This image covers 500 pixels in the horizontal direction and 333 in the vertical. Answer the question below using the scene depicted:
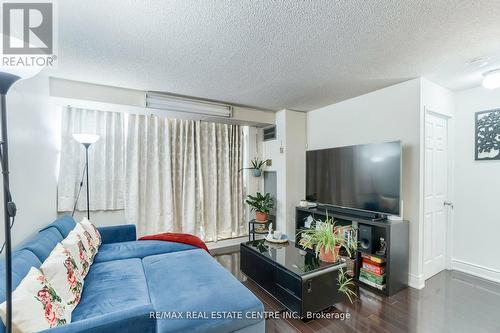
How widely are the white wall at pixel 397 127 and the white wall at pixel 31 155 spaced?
3.54 metres

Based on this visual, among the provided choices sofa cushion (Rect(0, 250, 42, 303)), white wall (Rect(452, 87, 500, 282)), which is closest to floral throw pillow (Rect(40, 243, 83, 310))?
sofa cushion (Rect(0, 250, 42, 303))

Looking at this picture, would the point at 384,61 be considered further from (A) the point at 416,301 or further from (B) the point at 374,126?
(A) the point at 416,301

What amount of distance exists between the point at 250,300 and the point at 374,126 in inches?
101

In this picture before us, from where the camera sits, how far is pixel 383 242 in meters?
2.65

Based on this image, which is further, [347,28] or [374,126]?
[374,126]

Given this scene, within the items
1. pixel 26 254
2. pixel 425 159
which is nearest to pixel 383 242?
pixel 425 159

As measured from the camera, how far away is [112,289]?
1.65m

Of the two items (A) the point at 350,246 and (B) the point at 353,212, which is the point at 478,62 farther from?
(A) the point at 350,246

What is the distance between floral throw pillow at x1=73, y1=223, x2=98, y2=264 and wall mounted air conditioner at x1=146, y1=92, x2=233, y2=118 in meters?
1.65

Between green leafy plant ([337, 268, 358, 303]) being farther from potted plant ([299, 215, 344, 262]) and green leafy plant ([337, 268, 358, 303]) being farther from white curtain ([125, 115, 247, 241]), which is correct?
white curtain ([125, 115, 247, 241])

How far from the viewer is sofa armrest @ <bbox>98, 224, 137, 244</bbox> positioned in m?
2.69

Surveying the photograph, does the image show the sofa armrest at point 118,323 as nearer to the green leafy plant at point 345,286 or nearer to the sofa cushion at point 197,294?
the sofa cushion at point 197,294

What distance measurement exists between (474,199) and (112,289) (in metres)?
3.90

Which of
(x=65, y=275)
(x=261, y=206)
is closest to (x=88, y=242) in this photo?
(x=65, y=275)
